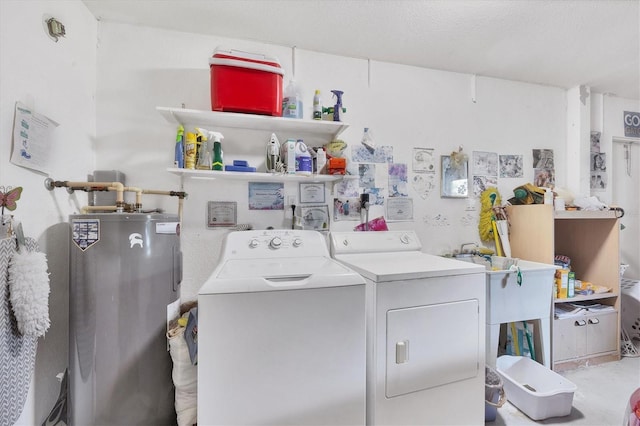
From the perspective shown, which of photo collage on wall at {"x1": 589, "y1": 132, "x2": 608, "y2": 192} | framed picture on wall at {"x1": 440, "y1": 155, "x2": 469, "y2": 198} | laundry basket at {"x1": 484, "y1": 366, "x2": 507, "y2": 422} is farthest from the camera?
photo collage on wall at {"x1": 589, "y1": 132, "x2": 608, "y2": 192}

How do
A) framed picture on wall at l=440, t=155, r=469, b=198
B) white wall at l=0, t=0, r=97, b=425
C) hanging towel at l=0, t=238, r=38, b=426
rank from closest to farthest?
hanging towel at l=0, t=238, r=38, b=426, white wall at l=0, t=0, r=97, b=425, framed picture on wall at l=440, t=155, r=469, b=198

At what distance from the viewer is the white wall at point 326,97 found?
1.84 m

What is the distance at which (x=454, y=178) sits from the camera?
7.97 feet

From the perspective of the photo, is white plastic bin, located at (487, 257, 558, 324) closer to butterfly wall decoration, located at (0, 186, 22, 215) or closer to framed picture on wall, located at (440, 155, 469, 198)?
framed picture on wall, located at (440, 155, 469, 198)

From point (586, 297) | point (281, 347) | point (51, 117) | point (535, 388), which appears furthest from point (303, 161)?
point (586, 297)

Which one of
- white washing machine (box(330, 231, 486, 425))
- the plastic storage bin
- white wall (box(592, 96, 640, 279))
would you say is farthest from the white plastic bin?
white wall (box(592, 96, 640, 279))

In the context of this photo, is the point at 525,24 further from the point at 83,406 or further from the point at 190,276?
the point at 83,406

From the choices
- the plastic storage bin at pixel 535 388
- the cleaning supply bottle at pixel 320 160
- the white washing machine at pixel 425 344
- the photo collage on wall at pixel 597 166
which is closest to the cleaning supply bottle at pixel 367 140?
the cleaning supply bottle at pixel 320 160

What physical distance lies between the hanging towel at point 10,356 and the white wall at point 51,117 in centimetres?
24

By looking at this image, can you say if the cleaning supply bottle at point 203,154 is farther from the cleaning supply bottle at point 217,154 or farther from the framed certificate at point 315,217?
the framed certificate at point 315,217

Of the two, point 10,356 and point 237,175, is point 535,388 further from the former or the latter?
point 10,356

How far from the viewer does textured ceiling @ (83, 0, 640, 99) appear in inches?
65.1

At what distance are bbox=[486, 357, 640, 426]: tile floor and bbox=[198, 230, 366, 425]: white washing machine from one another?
114 cm

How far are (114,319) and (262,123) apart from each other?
54.8 inches
